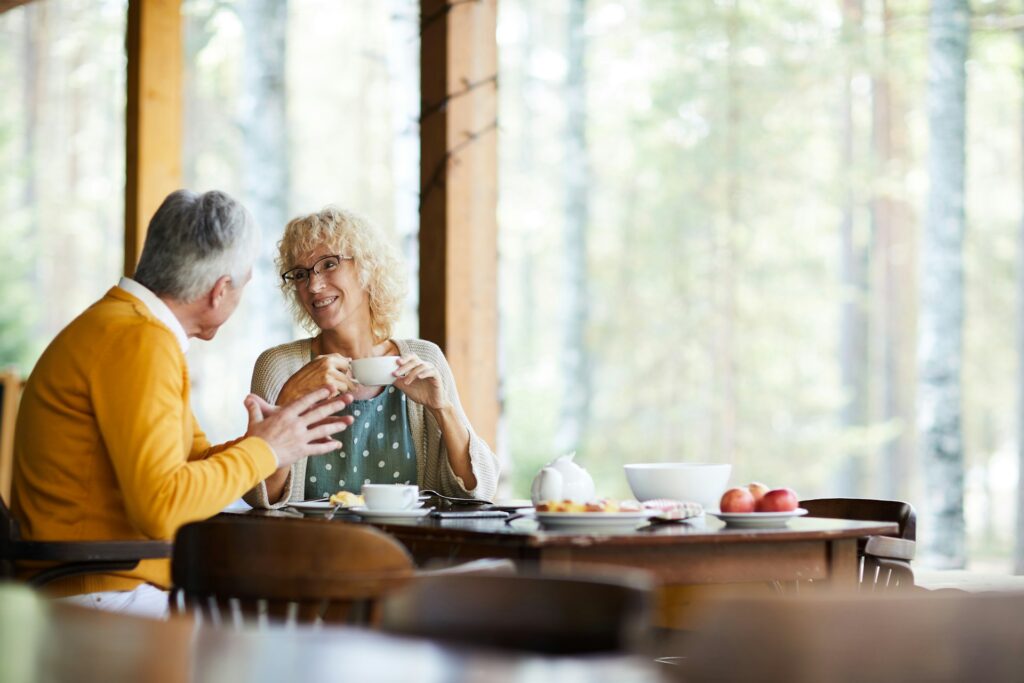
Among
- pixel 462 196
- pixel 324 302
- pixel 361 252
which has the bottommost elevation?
pixel 324 302

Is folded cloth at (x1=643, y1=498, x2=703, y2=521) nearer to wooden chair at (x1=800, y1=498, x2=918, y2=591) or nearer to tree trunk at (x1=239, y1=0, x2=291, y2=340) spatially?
wooden chair at (x1=800, y1=498, x2=918, y2=591)

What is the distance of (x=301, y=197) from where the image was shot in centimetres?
2270

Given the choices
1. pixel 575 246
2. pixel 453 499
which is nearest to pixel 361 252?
pixel 453 499

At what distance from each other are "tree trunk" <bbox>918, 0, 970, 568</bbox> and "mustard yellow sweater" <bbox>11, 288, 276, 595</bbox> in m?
6.61

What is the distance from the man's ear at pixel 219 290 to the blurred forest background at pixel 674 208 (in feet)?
30.3

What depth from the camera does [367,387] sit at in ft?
10.9

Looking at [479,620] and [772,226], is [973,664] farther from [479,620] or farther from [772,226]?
[772,226]

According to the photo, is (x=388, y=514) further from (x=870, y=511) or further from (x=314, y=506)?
(x=870, y=511)

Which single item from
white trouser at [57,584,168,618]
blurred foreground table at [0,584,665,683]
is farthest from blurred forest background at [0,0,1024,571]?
blurred foreground table at [0,584,665,683]

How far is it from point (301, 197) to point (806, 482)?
10.1 metres

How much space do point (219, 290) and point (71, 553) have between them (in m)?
0.60

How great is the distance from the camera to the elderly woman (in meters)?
3.19

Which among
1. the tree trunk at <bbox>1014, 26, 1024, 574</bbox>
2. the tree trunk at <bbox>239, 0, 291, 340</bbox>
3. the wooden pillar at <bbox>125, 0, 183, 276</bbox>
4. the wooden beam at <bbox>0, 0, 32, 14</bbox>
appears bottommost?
the tree trunk at <bbox>1014, 26, 1024, 574</bbox>

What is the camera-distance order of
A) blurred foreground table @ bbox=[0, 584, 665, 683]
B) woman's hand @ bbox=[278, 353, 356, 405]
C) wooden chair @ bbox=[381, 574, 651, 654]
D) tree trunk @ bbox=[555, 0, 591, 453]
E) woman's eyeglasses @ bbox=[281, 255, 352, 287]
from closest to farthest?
blurred foreground table @ bbox=[0, 584, 665, 683] < wooden chair @ bbox=[381, 574, 651, 654] < woman's hand @ bbox=[278, 353, 356, 405] < woman's eyeglasses @ bbox=[281, 255, 352, 287] < tree trunk @ bbox=[555, 0, 591, 453]
